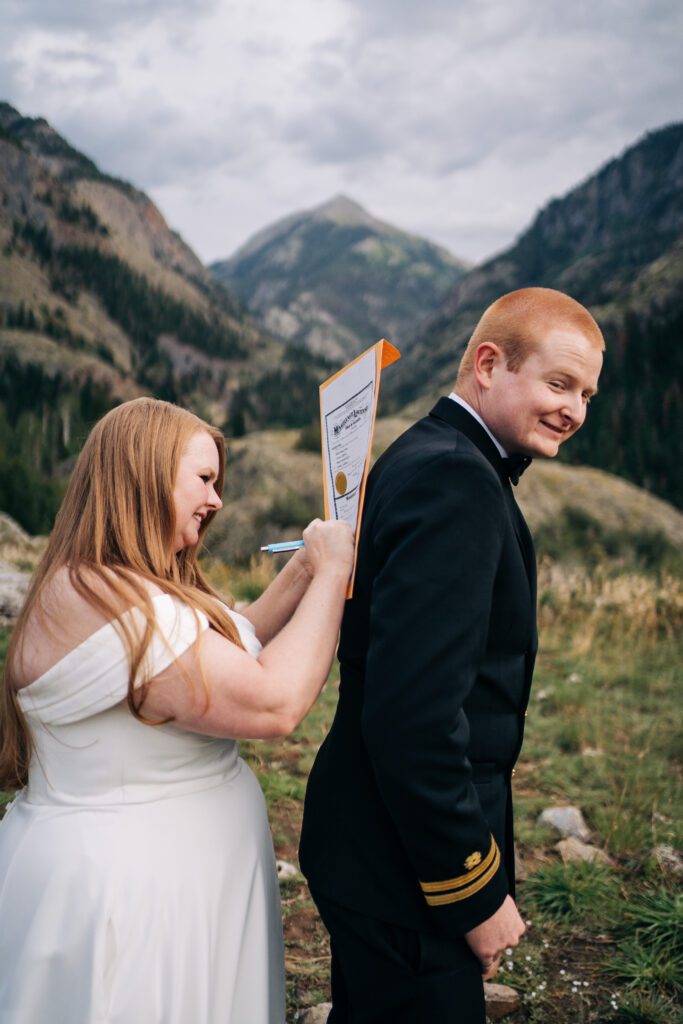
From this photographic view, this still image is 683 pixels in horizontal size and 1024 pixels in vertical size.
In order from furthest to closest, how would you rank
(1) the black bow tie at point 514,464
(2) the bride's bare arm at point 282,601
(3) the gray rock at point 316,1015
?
(3) the gray rock at point 316,1015, (2) the bride's bare arm at point 282,601, (1) the black bow tie at point 514,464

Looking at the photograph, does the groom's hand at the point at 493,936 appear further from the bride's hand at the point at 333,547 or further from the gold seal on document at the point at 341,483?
the gold seal on document at the point at 341,483

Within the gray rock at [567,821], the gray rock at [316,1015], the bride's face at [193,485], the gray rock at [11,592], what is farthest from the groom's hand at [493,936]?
the gray rock at [11,592]

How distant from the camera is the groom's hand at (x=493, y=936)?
→ 156 cm

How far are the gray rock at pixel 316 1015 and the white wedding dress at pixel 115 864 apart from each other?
1170mm

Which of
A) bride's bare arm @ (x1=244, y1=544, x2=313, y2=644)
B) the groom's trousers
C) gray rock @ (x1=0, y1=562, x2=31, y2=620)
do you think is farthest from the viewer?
gray rock @ (x1=0, y1=562, x2=31, y2=620)

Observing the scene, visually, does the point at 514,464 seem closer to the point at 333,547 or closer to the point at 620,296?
the point at 333,547

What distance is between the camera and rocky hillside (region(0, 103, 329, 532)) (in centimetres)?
8188

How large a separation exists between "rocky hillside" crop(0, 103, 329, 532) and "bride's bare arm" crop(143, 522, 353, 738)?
2674 inches

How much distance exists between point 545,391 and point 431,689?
2.38 feet

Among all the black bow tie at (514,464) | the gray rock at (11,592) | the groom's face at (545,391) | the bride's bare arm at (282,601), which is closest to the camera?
the groom's face at (545,391)

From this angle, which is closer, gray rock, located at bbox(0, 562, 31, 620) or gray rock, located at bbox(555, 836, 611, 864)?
gray rock, located at bbox(555, 836, 611, 864)

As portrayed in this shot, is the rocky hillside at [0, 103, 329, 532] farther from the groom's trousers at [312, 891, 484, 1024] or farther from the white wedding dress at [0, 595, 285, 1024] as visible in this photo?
the groom's trousers at [312, 891, 484, 1024]

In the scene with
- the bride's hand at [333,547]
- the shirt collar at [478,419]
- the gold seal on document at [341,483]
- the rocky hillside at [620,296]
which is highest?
the rocky hillside at [620,296]

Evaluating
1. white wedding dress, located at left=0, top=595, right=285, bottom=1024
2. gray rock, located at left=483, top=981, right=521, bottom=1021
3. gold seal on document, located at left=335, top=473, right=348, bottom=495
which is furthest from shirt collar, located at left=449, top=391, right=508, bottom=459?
gray rock, located at left=483, top=981, right=521, bottom=1021
